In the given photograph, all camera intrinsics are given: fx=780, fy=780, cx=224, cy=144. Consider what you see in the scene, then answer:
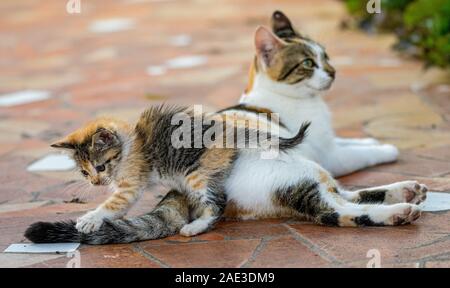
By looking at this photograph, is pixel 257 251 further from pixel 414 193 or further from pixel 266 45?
pixel 266 45

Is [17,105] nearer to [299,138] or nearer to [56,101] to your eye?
[56,101]

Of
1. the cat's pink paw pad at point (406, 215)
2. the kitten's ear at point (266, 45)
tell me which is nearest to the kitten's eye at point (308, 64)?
the kitten's ear at point (266, 45)

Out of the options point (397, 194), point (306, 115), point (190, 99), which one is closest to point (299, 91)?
point (306, 115)

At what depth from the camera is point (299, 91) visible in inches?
203

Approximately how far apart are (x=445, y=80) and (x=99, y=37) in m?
5.48

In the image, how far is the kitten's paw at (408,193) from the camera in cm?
434

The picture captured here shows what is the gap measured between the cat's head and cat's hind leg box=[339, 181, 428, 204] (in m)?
1.00

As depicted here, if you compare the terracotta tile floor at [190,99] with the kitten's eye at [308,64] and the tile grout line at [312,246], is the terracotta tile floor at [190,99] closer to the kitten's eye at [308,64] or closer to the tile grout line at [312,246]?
the tile grout line at [312,246]

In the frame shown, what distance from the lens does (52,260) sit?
392 centimetres

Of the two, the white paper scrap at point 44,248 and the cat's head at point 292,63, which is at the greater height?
the cat's head at point 292,63

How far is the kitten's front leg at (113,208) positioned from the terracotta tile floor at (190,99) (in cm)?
12

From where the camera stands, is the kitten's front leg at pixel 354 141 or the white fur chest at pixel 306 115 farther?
the kitten's front leg at pixel 354 141

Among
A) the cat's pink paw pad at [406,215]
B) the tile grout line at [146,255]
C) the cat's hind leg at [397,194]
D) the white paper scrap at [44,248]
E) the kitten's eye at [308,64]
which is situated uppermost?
the kitten's eye at [308,64]

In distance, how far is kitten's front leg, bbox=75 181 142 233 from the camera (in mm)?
4113
